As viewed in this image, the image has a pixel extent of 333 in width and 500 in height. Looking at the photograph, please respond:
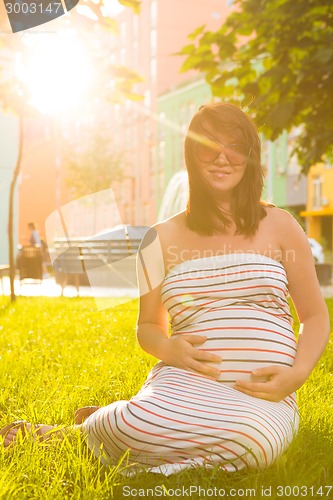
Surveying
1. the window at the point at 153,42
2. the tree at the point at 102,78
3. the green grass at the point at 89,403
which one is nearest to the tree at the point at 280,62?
the tree at the point at 102,78

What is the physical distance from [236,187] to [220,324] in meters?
0.58

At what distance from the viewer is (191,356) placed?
9.64ft

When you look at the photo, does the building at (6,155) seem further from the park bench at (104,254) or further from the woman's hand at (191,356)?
the woman's hand at (191,356)

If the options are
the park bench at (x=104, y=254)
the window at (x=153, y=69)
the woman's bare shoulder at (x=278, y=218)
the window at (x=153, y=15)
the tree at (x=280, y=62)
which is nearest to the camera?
the woman's bare shoulder at (x=278, y=218)

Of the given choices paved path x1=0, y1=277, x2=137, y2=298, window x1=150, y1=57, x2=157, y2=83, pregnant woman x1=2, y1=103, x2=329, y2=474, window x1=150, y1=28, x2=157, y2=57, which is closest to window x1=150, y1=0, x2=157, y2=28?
window x1=150, y1=28, x2=157, y2=57

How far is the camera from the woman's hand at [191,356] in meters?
2.90

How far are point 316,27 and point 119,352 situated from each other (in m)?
5.50

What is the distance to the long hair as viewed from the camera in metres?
3.09

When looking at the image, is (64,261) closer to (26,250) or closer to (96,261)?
(26,250)

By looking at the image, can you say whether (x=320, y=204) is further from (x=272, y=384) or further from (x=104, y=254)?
(x=272, y=384)

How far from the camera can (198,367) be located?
2.91 m

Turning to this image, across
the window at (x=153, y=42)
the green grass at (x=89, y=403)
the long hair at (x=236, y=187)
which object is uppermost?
the window at (x=153, y=42)

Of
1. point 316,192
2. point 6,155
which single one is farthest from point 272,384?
point 316,192

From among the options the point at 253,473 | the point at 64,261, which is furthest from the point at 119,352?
the point at 64,261
